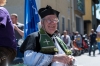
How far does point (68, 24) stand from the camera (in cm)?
2345

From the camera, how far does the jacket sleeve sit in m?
2.52

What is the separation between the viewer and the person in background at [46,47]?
2.55 metres

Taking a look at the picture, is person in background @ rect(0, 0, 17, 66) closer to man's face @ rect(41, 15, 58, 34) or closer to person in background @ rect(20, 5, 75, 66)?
person in background @ rect(20, 5, 75, 66)

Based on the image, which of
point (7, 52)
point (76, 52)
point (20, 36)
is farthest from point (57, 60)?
point (76, 52)

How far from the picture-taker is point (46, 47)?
264 centimetres

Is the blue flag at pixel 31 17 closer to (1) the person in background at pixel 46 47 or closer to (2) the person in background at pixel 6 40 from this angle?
(1) the person in background at pixel 46 47

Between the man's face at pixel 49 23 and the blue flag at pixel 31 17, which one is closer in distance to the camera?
the man's face at pixel 49 23

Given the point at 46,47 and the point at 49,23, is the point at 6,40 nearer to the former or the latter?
the point at 46,47

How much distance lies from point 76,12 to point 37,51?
2464 centimetres

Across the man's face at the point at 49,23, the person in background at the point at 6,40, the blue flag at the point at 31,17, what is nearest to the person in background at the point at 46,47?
the man's face at the point at 49,23

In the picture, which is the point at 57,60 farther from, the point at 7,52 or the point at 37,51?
the point at 7,52

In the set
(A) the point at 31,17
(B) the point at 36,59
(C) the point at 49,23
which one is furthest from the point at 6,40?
(A) the point at 31,17

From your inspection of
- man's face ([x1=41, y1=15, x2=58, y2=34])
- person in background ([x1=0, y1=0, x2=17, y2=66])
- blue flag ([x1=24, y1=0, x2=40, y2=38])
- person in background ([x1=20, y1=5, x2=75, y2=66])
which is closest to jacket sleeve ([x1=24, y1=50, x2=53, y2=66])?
person in background ([x1=20, y1=5, x2=75, y2=66])

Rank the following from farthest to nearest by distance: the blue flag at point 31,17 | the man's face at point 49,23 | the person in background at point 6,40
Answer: the blue flag at point 31,17
the man's face at point 49,23
the person in background at point 6,40
